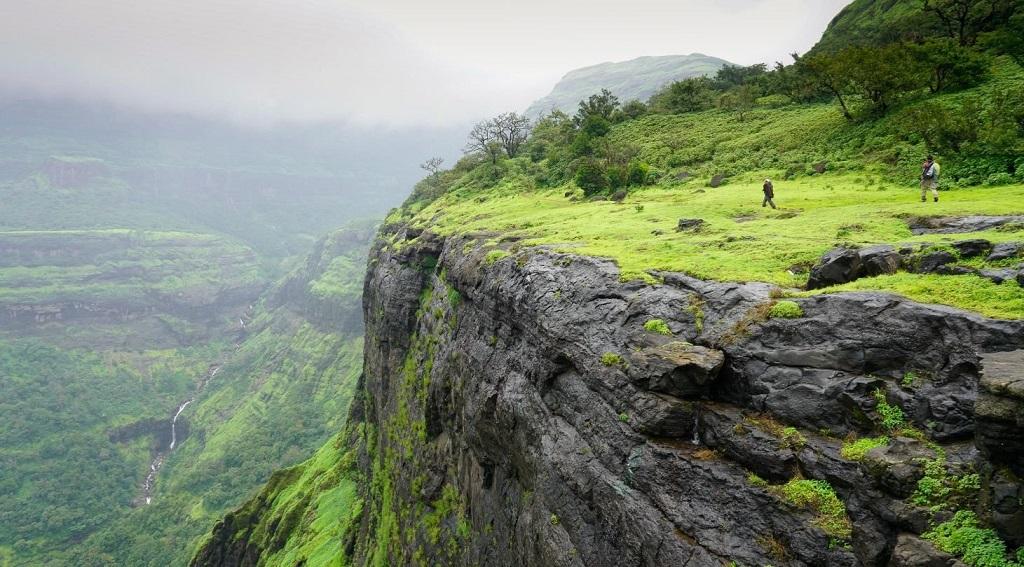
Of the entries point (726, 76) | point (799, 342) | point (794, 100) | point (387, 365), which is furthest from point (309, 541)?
point (726, 76)

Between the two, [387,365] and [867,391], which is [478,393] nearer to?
[867,391]

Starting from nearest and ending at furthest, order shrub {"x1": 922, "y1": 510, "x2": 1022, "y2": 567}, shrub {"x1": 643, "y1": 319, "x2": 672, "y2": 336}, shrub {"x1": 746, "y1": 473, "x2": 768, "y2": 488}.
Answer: shrub {"x1": 922, "y1": 510, "x2": 1022, "y2": 567} → shrub {"x1": 746, "y1": 473, "x2": 768, "y2": 488} → shrub {"x1": 643, "y1": 319, "x2": 672, "y2": 336}

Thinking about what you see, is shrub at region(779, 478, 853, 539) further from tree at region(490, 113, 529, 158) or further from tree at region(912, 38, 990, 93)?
tree at region(490, 113, 529, 158)

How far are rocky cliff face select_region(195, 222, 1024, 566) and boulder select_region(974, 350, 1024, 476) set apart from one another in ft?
0.10

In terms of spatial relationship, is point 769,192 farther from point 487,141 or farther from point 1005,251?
point 487,141

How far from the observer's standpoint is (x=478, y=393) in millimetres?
24156

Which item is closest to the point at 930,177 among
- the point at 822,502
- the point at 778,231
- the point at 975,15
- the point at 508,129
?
the point at 778,231

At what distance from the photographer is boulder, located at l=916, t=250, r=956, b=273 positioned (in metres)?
12.4

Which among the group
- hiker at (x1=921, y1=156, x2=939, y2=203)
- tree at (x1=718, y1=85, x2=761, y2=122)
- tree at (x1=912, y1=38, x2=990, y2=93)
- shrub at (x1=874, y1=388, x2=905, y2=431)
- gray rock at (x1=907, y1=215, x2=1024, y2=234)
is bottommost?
shrub at (x1=874, y1=388, x2=905, y2=431)

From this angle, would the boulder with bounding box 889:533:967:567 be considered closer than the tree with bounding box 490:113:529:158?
Yes

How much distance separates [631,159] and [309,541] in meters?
61.4

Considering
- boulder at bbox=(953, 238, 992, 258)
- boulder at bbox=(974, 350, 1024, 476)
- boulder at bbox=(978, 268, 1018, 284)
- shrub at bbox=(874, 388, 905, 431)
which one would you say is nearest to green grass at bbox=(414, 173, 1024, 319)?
boulder at bbox=(978, 268, 1018, 284)

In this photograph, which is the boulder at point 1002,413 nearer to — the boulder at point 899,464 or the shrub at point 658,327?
the boulder at point 899,464

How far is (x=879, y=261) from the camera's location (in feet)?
43.5
